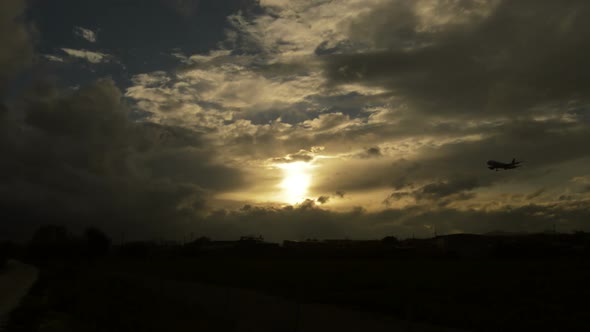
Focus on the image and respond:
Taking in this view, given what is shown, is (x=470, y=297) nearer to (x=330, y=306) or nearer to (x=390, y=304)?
(x=390, y=304)

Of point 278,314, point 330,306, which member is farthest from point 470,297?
point 330,306

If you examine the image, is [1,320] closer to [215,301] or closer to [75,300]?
[75,300]

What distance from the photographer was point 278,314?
17953 millimetres

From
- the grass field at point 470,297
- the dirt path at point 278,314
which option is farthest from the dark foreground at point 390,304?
the dirt path at point 278,314

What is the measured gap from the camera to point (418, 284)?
3672cm

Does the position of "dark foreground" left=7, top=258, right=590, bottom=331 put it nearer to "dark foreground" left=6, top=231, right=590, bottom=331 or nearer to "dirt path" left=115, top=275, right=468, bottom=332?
"dark foreground" left=6, top=231, right=590, bottom=331

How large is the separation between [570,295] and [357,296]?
11.1 meters

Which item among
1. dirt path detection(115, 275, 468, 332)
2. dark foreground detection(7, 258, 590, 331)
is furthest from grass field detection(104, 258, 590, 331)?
dirt path detection(115, 275, 468, 332)

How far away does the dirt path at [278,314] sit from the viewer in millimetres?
13391

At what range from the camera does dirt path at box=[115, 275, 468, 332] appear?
13391 millimetres

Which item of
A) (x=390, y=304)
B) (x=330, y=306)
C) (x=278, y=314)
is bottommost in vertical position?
(x=390, y=304)

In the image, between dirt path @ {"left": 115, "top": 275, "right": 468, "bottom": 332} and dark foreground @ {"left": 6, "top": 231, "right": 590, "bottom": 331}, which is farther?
dark foreground @ {"left": 6, "top": 231, "right": 590, "bottom": 331}

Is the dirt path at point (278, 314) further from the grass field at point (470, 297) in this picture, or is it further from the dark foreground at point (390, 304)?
the grass field at point (470, 297)

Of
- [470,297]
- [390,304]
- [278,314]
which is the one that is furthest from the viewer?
[470,297]
